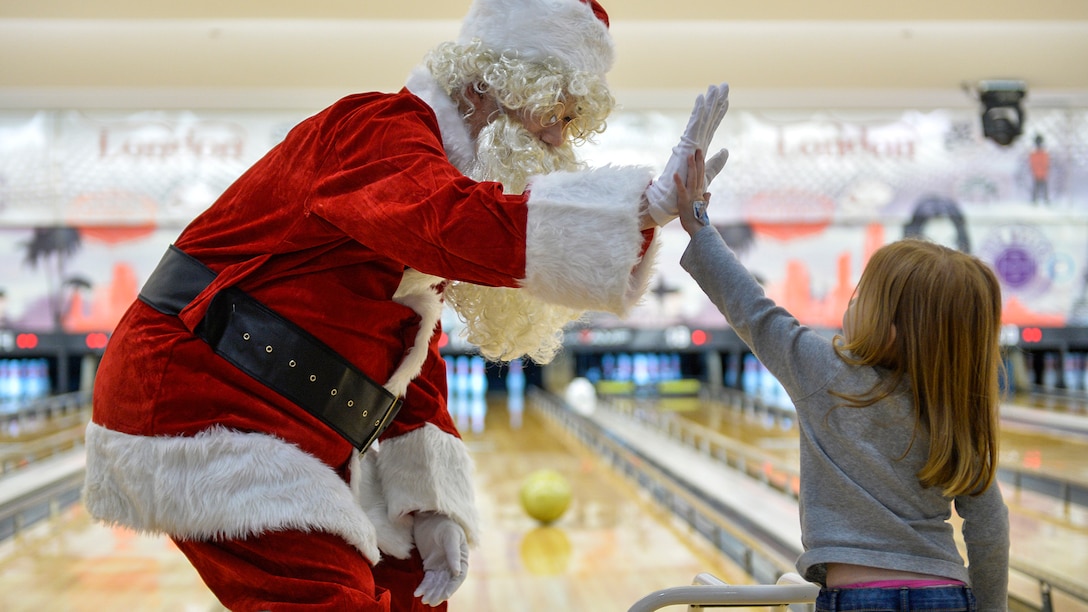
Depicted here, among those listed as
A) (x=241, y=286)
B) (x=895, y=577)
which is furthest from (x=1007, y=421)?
(x=241, y=286)

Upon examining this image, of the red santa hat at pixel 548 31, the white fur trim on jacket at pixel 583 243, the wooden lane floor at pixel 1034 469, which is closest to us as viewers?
the white fur trim on jacket at pixel 583 243

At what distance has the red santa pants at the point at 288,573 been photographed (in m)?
1.26

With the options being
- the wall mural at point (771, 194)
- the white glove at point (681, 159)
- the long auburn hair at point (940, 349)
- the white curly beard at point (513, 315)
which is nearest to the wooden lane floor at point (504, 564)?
the white curly beard at point (513, 315)

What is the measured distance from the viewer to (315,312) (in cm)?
137

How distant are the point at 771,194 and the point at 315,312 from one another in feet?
21.2

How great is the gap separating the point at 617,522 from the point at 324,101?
2688 mm

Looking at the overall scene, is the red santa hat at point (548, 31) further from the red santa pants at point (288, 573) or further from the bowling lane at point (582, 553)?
the bowling lane at point (582, 553)

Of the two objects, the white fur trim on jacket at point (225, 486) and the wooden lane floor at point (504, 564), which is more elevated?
the white fur trim on jacket at point (225, 486)

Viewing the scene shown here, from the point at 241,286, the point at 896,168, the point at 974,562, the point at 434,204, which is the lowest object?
the point at 974,562

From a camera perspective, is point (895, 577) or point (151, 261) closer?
point (895, 577)

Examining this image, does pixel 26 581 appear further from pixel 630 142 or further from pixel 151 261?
pixel 630 142

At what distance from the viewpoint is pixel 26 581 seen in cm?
407

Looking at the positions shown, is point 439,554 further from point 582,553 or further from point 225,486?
point 582,553

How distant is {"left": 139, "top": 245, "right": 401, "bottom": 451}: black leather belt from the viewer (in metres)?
1.35
